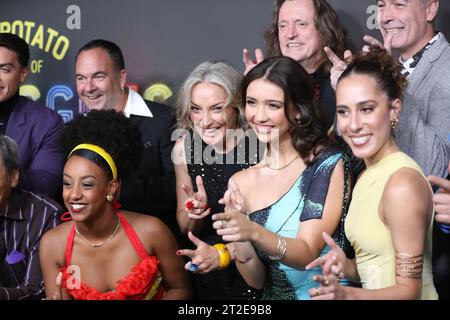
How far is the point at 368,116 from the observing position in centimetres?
224

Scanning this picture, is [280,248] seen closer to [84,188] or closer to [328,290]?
[328,290]

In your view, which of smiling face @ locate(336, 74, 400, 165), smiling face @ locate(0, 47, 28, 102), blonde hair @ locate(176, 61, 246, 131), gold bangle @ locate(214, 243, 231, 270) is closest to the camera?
smiling face @ locate(336, 74, 400, 165)

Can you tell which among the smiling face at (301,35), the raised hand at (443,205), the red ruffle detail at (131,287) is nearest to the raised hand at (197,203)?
the red ruffle detail at (131,287)

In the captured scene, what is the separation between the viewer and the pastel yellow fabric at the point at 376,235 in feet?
7.00

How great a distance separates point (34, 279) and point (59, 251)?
0.18 m

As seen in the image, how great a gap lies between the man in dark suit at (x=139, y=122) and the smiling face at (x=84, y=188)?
1.51 feet

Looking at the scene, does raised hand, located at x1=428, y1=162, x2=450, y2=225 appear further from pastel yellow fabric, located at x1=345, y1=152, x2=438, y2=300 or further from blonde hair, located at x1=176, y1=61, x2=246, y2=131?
blonde hair, located at x1=176, y1=61, x2=246, y2=131

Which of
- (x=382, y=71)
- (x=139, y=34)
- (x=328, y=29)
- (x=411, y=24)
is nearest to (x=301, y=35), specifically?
(x=328, y=29)

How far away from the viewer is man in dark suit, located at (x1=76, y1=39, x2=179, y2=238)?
10.4ft

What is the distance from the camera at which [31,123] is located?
3.34 meters

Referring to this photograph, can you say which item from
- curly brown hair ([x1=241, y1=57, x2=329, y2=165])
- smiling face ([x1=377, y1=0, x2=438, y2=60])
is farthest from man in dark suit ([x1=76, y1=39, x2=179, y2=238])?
smiling face ([x1=377, y1=0, x2=438, y2=60])

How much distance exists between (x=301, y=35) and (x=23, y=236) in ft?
4.30

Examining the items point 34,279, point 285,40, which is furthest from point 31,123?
point 285,40
